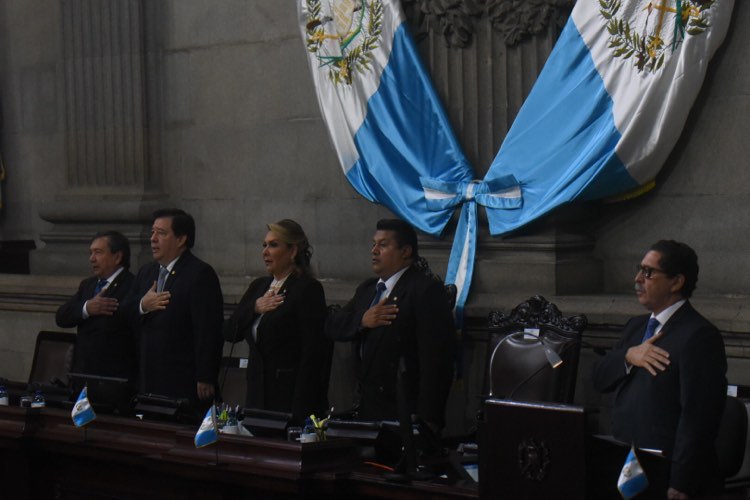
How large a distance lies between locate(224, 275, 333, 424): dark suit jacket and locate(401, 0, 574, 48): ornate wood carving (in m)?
1.60

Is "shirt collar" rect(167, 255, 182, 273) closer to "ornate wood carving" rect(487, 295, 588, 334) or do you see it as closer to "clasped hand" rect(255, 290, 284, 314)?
"clasped hand" rect(255, 290, 284, 314)

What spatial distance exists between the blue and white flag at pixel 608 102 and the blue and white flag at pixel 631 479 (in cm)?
259

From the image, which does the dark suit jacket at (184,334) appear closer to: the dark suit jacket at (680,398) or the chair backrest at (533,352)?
the chair backrest at (533,352)

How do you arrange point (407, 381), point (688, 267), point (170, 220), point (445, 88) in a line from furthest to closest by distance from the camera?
point (445, 88), point (170, 220), point (407, 381), point (688, 267)

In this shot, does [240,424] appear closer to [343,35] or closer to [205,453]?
[205,453]

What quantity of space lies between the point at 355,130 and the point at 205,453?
8.85 ft

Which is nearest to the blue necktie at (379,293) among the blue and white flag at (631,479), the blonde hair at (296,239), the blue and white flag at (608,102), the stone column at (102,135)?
the blonde hair at (296,239)

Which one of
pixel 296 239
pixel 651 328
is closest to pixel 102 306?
pixel 296 239

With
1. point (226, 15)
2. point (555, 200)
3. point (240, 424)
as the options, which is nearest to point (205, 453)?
point (240, 424)

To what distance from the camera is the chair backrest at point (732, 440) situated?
4.44 m

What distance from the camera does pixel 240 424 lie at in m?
4.91

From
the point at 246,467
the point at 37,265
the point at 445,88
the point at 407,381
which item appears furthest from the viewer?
the point at 37,265

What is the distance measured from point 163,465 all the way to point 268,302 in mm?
1130

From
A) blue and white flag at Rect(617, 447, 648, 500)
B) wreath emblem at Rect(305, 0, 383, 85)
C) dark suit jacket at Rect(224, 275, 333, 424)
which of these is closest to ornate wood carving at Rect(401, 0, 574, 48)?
wreath emblem at Rect(305, 0, 383, 85)
